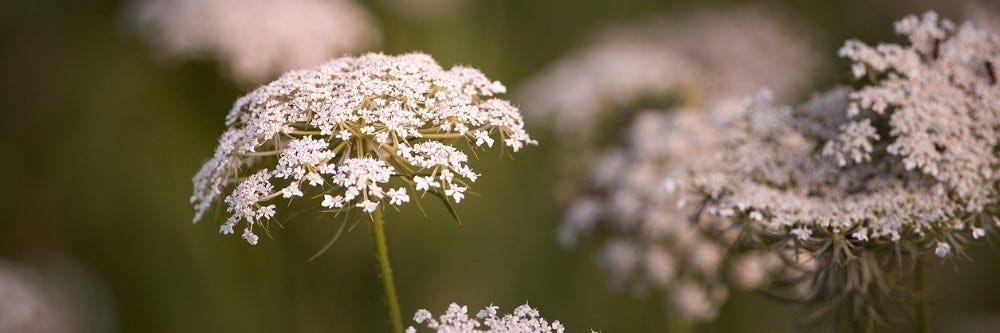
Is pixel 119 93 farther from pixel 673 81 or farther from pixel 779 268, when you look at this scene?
pixel 779 268

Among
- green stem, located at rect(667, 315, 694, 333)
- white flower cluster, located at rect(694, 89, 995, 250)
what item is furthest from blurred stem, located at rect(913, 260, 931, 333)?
green stem, located at rect(667, 315, 694, 333)

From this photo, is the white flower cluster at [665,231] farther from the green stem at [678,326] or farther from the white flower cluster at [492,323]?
the white flower cluster at [492,323]

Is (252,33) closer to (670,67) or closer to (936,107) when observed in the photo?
(670,67)

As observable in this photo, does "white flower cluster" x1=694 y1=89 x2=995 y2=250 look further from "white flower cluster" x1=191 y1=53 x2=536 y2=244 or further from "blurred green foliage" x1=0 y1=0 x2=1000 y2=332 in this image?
"blurred green foliage" x1=0 y1=0 x2=1000 y2=332

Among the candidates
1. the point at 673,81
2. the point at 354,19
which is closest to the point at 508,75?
the point at 354,19

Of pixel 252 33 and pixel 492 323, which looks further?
pixel 252 33

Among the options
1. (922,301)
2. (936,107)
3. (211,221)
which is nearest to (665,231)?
(922,301)

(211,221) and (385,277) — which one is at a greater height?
(211,221)
